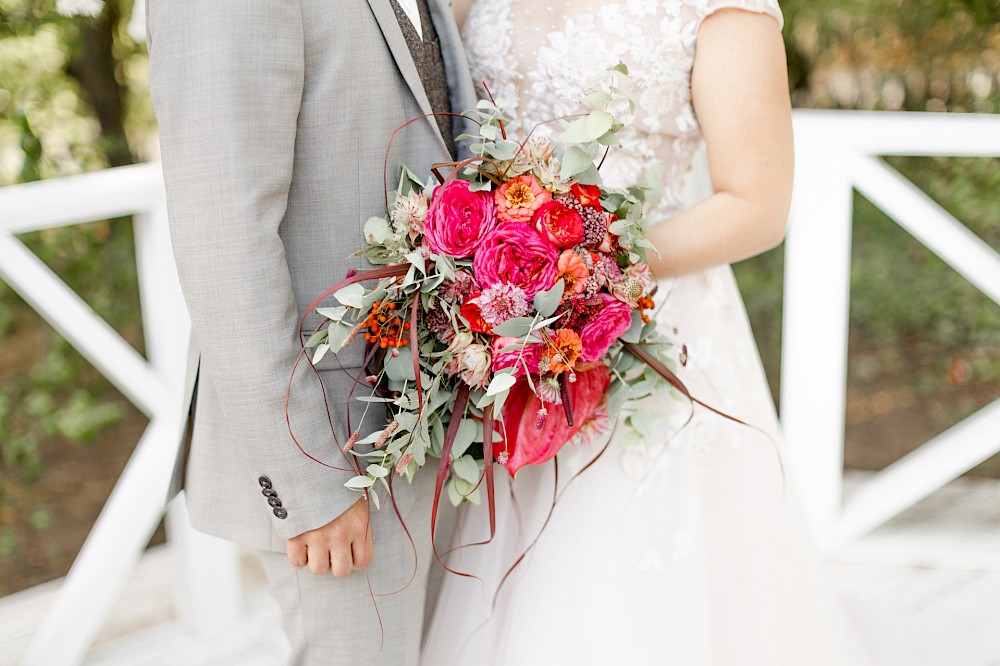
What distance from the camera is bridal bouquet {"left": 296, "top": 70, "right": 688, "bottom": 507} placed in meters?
1.23

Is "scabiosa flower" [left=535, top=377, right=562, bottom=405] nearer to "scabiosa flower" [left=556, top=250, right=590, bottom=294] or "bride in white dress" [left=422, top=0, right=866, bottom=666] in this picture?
"scabiosa flower" [left=556, top=250, right=590, bottom=294]

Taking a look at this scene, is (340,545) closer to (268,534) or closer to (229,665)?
(268,534)

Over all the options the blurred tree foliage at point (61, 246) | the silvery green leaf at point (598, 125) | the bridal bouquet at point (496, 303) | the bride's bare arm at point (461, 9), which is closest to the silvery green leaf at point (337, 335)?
the bridal bouquet at point (496, 303)

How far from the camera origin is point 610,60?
5.19 ft

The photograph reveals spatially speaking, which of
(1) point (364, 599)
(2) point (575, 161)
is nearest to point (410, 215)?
(2) point (575, 161)

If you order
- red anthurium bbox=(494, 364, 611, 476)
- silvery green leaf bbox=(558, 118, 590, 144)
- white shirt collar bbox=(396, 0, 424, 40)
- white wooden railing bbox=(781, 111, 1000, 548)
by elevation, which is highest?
white shirt collar bbox=(396, 0, 424, 40)

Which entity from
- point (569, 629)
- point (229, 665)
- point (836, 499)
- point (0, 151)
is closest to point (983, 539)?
point (836, 499)

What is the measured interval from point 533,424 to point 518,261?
0.29 meters

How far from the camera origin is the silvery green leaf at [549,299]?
1210mm

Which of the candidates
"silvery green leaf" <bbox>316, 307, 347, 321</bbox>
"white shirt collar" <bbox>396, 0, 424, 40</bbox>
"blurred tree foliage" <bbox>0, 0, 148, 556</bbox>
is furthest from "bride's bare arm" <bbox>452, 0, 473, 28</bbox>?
"blurred tree foliage" <bbox>0, 0, 148, 556</bbox>

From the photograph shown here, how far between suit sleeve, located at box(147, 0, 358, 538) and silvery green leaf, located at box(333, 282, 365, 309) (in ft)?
0.33

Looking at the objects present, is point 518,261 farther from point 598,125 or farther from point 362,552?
point 362,552

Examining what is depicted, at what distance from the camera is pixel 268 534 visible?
1.41m

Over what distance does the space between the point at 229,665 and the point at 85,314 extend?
1020 mm
